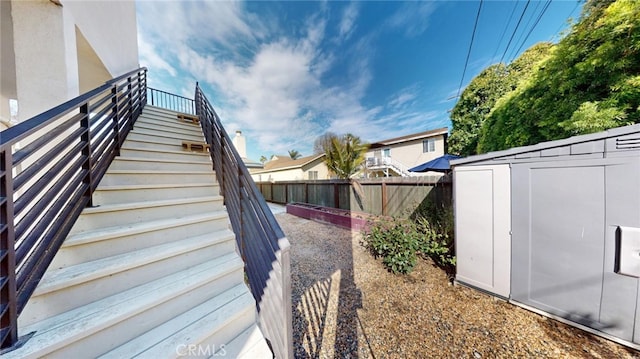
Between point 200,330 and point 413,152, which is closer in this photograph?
point 200,330

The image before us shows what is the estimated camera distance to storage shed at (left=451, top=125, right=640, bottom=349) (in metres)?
1.79

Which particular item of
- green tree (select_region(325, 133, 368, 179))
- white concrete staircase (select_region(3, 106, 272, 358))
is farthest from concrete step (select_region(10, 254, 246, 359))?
green tree (select_region(325, 133, 368, 179))

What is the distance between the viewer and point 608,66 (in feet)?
10.1

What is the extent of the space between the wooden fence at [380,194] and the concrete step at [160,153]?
4.89m

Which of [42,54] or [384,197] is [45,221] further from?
[384,197]

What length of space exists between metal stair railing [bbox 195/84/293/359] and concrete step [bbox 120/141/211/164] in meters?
0.92

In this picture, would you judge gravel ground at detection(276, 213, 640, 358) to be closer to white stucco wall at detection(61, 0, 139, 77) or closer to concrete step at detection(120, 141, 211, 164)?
concrete step at detection(120, 141, 211, 164)

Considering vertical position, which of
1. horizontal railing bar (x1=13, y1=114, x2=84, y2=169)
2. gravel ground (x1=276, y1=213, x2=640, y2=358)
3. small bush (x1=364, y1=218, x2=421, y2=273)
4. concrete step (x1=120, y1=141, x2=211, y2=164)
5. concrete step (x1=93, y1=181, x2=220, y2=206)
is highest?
concrete step (x1=120, y1=141, x2=211, y2=164)

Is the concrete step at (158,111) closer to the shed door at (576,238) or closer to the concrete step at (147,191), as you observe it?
the concrete step at (147,191)

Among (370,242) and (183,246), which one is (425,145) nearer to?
(370,242)

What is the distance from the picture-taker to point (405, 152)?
1483 centimetres

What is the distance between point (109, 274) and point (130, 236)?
37cm

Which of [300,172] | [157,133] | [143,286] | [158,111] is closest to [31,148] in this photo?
[143,286]

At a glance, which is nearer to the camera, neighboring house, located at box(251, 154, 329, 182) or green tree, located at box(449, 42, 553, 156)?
green tree, located at box(449, 42, 553, 156)
